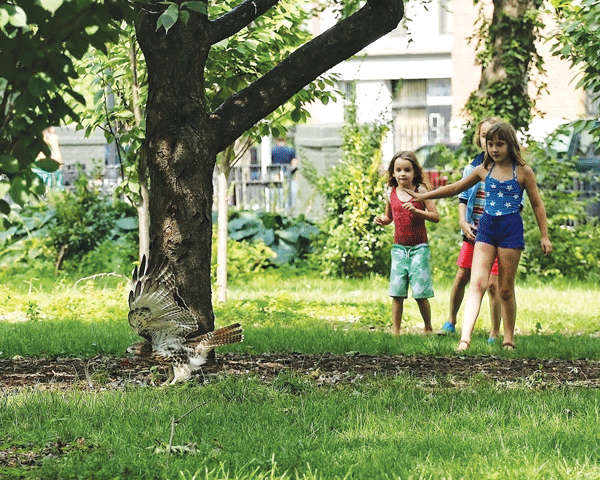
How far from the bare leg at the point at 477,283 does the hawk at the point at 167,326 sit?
2.03 metres

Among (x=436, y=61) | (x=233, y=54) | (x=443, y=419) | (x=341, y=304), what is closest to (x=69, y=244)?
(x=341, y=304)

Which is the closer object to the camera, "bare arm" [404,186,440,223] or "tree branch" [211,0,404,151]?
"tree branch" [211,0,404,151]

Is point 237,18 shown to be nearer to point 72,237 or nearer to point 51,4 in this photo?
point 51,4

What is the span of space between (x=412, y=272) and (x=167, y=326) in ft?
9.85

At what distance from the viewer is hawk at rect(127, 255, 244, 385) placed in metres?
A: 5.25

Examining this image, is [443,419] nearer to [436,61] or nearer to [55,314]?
[55,314]

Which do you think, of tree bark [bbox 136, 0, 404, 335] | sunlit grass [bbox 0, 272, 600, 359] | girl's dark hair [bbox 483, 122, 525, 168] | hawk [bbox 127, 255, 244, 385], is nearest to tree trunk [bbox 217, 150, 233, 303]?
sunlit grass [bbox 0, 272, 600, 359]

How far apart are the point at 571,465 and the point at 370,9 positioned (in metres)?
3.08

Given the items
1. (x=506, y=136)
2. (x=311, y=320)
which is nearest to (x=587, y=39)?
(x=506, y=136)

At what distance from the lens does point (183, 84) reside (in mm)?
5555

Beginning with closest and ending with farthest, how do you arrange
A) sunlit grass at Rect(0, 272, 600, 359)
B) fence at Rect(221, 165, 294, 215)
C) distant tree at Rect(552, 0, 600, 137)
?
distant tree at Rect(552, 0, 600, 137) < sunlit grass at Rect(0, 272, 600, 359) < fence at Rect(221, 165, 294, 215)

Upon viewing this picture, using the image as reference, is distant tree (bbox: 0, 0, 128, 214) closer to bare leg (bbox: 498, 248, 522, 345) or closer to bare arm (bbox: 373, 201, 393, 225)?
bare leg (bbox: 498, 248, 522, 345)

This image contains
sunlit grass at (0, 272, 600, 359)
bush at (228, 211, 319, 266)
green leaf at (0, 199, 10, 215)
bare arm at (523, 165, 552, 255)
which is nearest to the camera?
green leaf at (0, 199, 10, 215)

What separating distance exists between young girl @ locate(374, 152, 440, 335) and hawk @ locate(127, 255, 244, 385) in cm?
268
